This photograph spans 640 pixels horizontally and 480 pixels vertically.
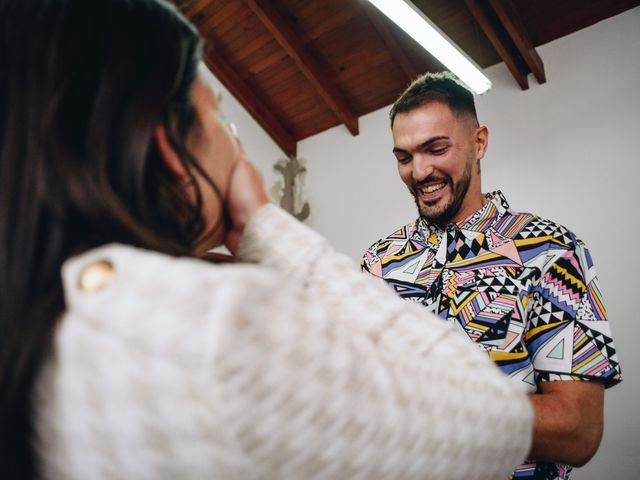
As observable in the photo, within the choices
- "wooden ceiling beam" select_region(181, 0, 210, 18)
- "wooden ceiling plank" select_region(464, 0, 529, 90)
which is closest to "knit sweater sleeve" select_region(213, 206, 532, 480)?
"wooden ceiling plank" select_region(464, 0, 529, 90)

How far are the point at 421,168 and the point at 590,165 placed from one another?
213 centimetres

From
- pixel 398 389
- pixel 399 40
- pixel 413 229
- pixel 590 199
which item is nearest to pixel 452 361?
pixel 398 389

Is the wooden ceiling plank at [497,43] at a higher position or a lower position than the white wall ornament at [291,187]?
higher

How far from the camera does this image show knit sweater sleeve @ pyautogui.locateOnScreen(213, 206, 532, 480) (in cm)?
31

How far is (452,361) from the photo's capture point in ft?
1.52

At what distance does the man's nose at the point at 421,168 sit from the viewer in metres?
1.62

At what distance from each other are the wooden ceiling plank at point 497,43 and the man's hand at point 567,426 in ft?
9.49

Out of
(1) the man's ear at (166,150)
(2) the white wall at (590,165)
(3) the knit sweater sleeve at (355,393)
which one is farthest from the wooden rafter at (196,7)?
(3) the knit sweater sleeve at (355,393)

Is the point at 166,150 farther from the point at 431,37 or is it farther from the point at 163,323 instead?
the point at 431,37

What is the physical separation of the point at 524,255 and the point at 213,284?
1.10 m

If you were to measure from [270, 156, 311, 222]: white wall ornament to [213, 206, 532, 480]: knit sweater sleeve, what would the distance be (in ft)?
13.7

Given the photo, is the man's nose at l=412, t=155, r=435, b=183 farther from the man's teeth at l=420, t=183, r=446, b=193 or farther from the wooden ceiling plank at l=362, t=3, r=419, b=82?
the wooden ceiling plank at l=362, t=3, r=419, b=82

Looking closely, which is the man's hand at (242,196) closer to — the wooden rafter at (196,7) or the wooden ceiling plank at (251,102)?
the wooden rafter at (196,7)

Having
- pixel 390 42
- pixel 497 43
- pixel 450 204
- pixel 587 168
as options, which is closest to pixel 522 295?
pixel 450 204
